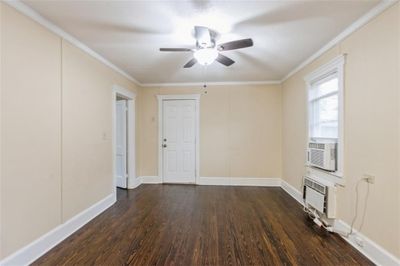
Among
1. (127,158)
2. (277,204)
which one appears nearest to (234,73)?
(277,204)

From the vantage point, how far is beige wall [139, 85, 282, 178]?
16.4ft

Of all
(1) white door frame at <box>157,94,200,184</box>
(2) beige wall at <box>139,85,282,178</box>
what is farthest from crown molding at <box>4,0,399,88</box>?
(1) white door frame at <box>157,94,200,184</box>

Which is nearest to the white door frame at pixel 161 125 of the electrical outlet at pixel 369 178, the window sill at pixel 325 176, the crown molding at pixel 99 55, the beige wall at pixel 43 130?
the crown molding at pixel 99 55

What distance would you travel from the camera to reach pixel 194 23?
2330 millimetres

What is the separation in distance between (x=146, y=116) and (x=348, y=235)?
4.37m

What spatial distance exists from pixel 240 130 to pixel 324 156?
230 cm

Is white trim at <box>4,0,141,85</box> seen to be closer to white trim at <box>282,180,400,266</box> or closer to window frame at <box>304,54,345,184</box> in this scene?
window frame at <box>304,54,345,184</box>

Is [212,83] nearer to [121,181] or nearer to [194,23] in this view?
[194,23]

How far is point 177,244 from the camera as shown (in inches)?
95.5

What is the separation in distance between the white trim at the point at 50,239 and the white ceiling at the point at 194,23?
2.30 metres

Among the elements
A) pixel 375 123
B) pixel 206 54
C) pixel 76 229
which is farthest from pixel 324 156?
pixel 76 229

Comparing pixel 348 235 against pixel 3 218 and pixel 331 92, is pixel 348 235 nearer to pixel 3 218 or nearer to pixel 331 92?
pixel 331 92

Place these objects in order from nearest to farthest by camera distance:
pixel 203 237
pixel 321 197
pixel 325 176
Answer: pixel 203 237 → pixel 321 197 → pixel 325 176

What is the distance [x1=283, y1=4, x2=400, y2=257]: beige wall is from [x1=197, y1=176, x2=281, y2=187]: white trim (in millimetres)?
2297
